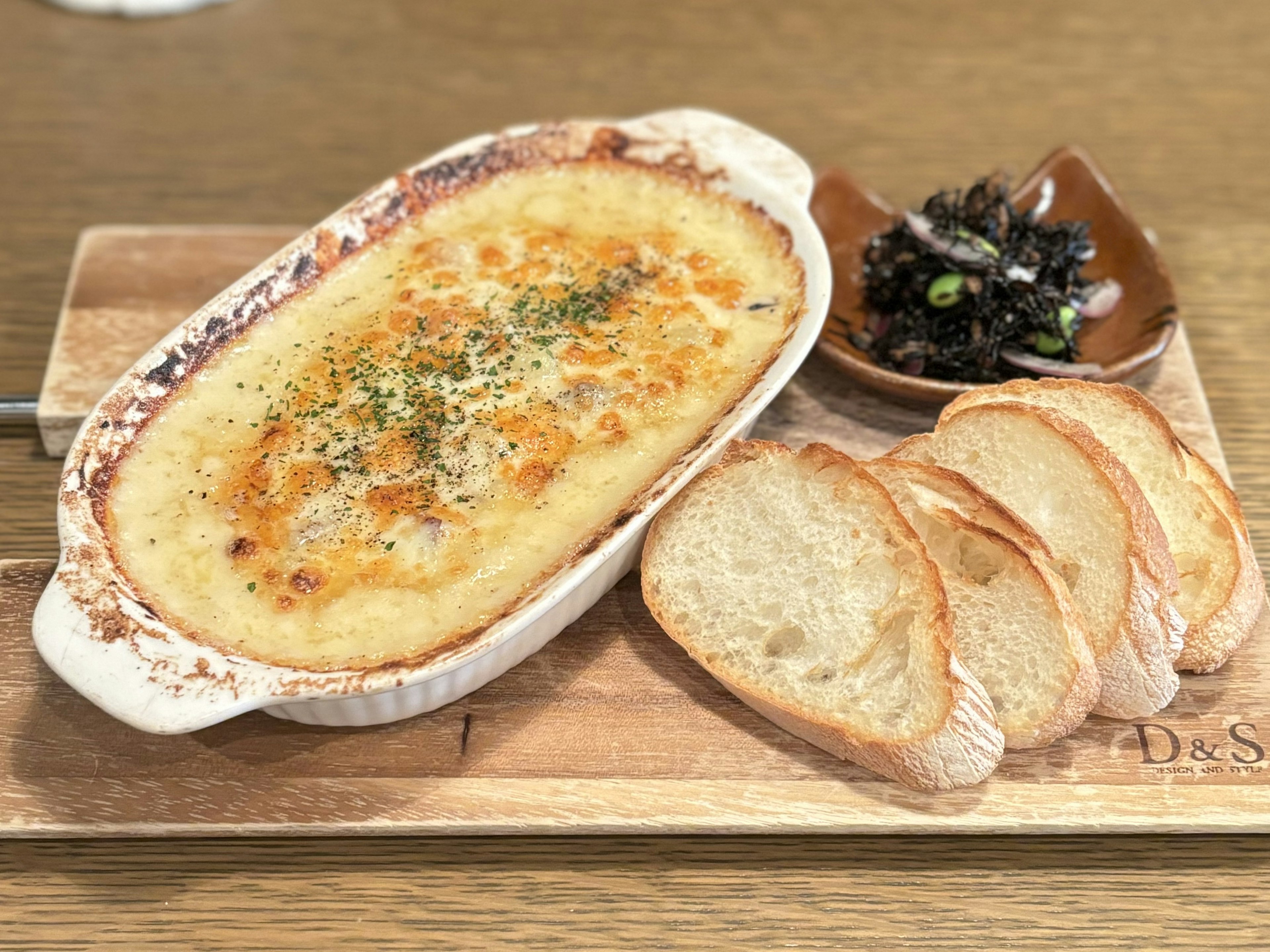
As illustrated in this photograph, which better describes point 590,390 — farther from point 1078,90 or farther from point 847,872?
point 1078,90

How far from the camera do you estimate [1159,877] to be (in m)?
2.51

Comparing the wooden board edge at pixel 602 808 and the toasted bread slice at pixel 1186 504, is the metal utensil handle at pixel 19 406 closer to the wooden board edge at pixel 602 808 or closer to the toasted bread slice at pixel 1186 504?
the wooden board edge at pixel 602 808

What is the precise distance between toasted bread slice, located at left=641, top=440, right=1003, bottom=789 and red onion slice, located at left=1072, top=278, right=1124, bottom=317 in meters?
1.26

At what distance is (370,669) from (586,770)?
51 centimetres

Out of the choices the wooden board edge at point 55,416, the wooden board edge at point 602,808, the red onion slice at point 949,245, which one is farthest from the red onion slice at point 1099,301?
the wooden board edge at point 55,416

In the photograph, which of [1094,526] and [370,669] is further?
[1094,526]

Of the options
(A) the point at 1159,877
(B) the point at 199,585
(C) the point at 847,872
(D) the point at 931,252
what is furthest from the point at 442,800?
(D) the point at 931,252

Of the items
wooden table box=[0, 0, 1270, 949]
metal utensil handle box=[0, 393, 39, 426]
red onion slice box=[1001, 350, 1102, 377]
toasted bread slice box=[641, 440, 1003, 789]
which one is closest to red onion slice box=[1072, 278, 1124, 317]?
red onion slice box=[1001, 350, 1102, 377]

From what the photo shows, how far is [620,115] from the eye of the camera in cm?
511

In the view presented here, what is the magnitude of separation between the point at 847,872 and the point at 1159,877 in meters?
0.63

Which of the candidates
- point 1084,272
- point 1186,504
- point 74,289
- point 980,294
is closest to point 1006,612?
point 1186,504

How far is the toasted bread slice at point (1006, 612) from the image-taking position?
2451 mm

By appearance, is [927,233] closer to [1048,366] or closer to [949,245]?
[949,245]

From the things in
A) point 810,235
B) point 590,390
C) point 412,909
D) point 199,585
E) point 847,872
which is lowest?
point 412,909
